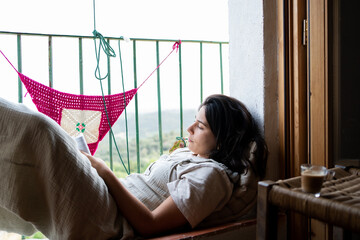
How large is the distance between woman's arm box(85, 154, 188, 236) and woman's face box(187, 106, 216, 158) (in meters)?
0.36

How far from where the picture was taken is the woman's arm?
997 millimetres

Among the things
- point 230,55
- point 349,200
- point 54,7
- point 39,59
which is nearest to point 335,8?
point 230,55

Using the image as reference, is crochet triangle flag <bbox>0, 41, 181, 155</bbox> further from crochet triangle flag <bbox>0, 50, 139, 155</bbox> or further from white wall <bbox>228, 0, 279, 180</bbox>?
white wall <bbox>228, 0, 279, 180</bbox>

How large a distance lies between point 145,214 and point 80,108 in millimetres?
899

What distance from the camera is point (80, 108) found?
1.66m

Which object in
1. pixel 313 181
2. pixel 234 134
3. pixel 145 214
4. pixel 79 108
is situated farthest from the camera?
pixel 79 108

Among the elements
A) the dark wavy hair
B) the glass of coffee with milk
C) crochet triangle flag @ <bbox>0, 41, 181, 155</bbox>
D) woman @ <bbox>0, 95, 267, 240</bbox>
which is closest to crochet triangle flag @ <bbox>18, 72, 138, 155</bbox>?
crochet triangle flag @ <bbox>0, 41, 181, 155</bbox>

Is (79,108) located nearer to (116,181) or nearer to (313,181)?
(116,181)

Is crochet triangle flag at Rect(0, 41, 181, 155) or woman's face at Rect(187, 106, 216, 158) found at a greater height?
crochet triangle flag at Rect(0, 41, 181, 155)

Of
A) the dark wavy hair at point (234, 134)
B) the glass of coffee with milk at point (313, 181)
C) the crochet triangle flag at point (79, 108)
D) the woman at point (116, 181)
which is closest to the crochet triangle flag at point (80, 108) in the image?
the crochet triangle flag at point (79, 108)

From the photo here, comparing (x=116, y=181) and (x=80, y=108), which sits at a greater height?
(x=80, y=108)

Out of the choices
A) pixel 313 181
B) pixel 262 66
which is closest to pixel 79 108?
pixel 262 66

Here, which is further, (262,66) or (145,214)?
(262,66)

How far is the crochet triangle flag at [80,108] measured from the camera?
1.58 meters
